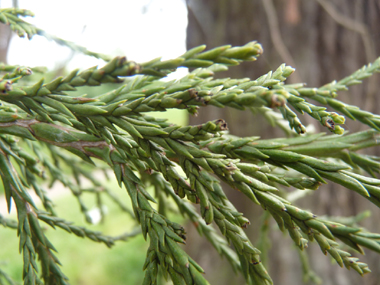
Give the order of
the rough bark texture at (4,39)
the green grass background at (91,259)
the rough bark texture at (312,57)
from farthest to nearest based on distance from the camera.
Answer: the green grass background at (91,259)
the rough bark texture at (4,39)
the rough bark texture at (312,57)

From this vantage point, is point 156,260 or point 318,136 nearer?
point 156,260

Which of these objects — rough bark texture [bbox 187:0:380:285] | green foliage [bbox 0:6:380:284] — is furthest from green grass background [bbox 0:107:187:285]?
green foliage [bbox 0:6:380:284]

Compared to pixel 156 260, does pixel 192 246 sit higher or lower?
lower

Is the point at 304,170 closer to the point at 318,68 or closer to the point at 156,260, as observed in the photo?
the point at 156,260

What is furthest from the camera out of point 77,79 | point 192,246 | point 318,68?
point 192,246

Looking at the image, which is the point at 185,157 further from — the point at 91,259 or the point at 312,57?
the point at 91,259

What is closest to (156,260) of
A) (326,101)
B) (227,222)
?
(227,222)

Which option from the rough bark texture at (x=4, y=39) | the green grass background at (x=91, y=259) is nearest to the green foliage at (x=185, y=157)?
the green grass background at (x=91, y=259)

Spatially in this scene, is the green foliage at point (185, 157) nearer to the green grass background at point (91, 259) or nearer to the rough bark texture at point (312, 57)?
the rough bark texture at point (312, 57)
